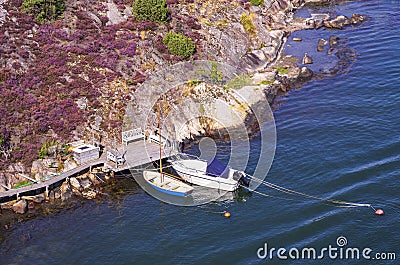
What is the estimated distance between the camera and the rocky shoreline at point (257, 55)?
236 ft

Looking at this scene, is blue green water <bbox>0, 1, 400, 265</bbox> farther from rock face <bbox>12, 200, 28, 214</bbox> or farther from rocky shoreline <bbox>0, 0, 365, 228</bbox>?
rocky shoreline <bbox>0, 0, 365, 228</bbox>

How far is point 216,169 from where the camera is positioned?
75.2 meters

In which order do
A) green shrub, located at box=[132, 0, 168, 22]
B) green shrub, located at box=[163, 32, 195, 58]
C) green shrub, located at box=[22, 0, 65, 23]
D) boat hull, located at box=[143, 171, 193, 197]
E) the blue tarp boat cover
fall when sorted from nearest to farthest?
1. boat hull, located at box=[143, 171, 193, 197]
2. the blue tarp boat cover
3. green shrub, located at box=[22, 0, 65, 23]
4. green shrub, located at box=[163, 32, 195, 58]
5. green shrub, located at box=[132, 0, 168, 22]

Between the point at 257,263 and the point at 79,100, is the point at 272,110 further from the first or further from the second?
the point at 257,263

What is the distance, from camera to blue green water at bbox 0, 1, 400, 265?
2394 inches

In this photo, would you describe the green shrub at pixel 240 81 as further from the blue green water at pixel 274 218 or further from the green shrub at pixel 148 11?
the green shrub at pixel 148 11

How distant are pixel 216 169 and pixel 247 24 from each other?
47.5 metres

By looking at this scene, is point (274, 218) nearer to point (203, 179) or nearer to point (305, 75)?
point (203, 179)

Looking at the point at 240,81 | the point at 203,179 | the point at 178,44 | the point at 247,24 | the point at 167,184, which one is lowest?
the point at 203,179

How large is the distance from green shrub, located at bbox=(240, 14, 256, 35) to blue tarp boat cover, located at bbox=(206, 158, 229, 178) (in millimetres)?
43439

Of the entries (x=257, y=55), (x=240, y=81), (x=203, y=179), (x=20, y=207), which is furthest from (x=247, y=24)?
(x=20, y=207)

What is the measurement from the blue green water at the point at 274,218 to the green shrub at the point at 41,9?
124 ft

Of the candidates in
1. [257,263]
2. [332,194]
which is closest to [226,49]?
[332,194]

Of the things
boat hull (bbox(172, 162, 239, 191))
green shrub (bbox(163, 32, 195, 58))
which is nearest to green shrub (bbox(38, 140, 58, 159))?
boat hull (bbox(172, 162, 239, 191))
